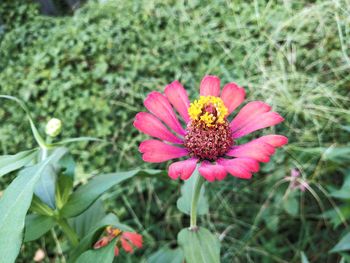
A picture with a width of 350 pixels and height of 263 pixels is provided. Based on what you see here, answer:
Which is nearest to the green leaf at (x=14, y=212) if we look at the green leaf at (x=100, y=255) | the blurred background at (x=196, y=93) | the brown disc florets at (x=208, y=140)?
the green leaf at (x=100, y=255)

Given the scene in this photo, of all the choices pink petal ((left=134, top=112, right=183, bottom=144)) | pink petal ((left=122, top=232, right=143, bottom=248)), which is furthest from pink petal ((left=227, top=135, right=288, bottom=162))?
pink petal ((left=122, top=232, right=143, bottom=248))

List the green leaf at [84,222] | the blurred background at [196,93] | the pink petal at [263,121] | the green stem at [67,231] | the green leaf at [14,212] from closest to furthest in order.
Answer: the green leaf at [14,212]
the pink petal at [263,121]
the green stem at [67,231]
the green leaf at [84,222]
the blurred background at [196,93]

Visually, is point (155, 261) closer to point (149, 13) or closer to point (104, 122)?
point (104, 122)

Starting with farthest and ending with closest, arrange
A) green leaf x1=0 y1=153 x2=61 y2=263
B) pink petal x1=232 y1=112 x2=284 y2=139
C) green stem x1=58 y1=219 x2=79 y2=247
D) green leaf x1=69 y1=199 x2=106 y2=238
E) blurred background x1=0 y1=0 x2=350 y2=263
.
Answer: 1. blurred background x1=0 y1=0 x2=350 y2=263
2. green leaf x1=69 y1=199 x2=106 y2=238
3. green stem x1=58 y1=219 x2=79 y2=247
4. pink petal x1=232 y1=112 x2=284 y2=139
5. green leaf x1=0 y1=153 x2=61 y2=263

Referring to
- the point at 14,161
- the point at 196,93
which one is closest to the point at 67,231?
the point at 14,161

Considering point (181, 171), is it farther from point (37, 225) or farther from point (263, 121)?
point (37, 225)

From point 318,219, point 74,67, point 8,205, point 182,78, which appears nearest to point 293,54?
point 182,78

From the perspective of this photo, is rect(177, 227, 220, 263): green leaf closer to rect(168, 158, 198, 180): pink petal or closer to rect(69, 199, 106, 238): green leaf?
rect(168, 158, 198, 180): pink petal

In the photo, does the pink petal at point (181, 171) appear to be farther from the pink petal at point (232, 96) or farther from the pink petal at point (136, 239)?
the pink petal at point (136, 239)
